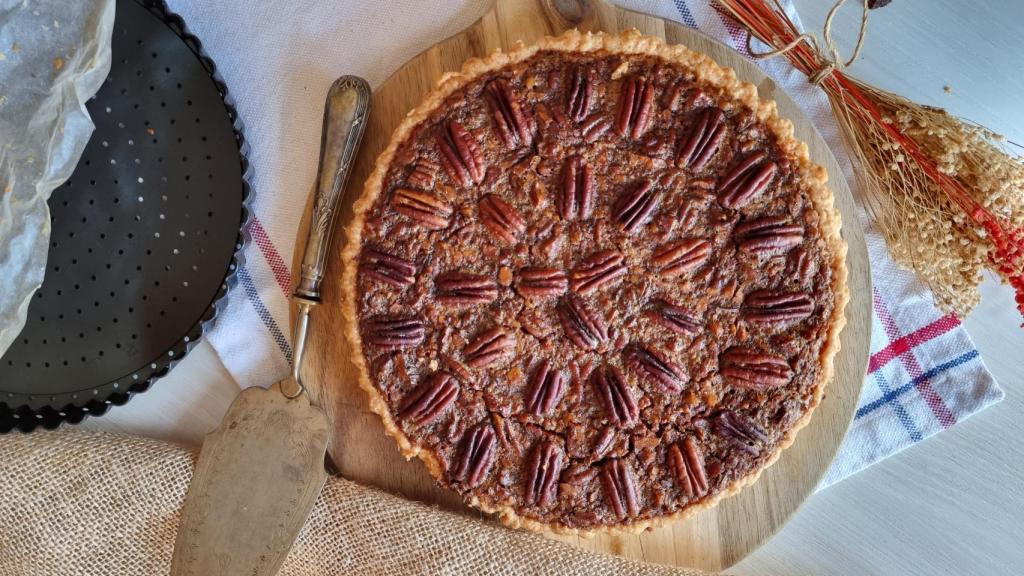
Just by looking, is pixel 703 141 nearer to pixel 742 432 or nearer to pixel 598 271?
pixel 598 271

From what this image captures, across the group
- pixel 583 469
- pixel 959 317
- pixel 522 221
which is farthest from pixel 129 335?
pixel 959 317

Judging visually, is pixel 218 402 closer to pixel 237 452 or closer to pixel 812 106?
pixel 237 452

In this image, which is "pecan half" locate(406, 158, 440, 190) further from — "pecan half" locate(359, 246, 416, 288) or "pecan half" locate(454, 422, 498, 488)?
"pecan half" locate(454, 422, 498, 488)

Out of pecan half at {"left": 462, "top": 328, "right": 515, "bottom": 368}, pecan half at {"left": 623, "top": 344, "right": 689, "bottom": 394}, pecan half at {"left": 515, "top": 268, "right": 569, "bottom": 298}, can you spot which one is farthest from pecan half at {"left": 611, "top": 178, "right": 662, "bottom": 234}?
pecan half at {"left": 462, "top": 328, "right": 515, "bottom": 368}

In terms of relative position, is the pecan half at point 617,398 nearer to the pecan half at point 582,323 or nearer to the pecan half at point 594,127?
the pecan half at point 582,323

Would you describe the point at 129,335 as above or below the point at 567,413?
below

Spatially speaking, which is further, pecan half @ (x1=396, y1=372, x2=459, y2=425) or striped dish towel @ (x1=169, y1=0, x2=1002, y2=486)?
striped dish towel @ (x1=169, y1=0, x2=1002, y2=486)
